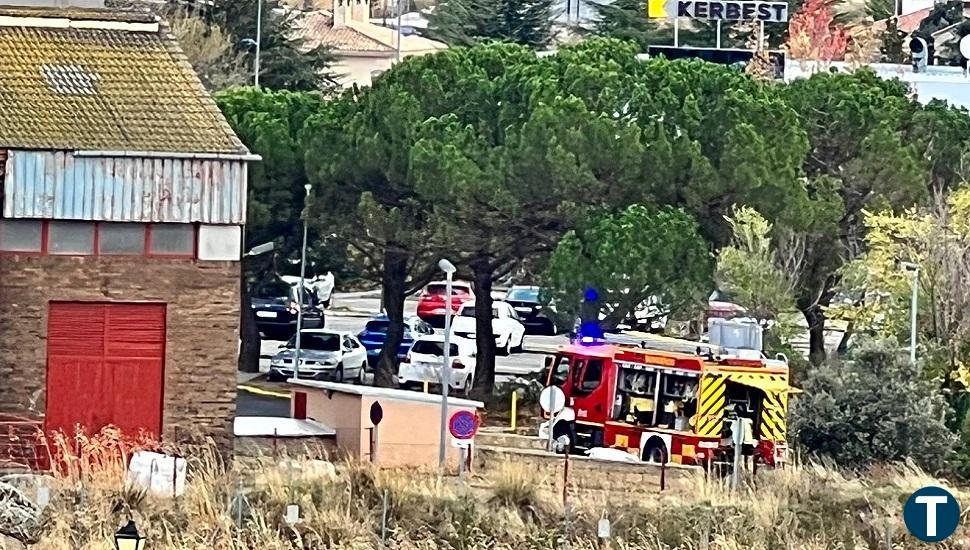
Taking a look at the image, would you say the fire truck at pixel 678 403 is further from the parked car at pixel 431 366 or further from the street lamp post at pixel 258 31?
the street lamp post at pixel 258 31

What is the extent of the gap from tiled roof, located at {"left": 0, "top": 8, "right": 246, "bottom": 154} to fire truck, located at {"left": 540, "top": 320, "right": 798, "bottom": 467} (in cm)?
755

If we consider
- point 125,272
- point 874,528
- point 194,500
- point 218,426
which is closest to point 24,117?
point 125,272

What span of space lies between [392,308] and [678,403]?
14300mm

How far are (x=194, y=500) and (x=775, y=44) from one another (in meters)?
76.3

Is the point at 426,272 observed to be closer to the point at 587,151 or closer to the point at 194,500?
the point at 587,151

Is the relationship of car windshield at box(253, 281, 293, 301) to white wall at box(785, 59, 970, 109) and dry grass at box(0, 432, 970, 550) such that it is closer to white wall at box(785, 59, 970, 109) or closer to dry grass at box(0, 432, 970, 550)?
white wall at box(785, 59, 970, 109)

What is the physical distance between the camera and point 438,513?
84.1 ft

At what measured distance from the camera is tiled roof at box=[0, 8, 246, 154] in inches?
1227

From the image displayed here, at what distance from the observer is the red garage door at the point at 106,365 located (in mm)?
30828

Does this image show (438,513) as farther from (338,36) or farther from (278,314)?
(338,36)

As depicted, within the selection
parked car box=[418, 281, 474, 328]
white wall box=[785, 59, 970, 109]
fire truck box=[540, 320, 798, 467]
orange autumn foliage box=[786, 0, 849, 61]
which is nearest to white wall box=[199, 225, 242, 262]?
fire truck box=[540, 320, 798, 467]

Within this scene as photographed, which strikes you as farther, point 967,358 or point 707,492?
point 967,358

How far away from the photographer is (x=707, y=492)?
88.5 feet

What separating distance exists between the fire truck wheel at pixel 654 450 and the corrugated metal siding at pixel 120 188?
7677 mm
